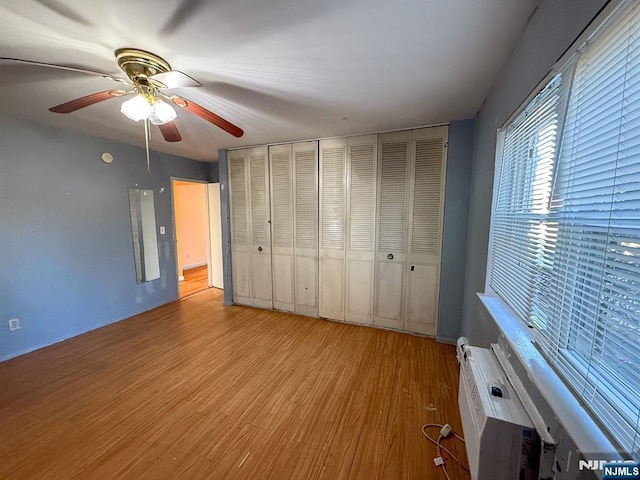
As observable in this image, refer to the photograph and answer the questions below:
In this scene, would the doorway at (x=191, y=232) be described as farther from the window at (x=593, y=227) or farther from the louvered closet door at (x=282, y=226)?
the window at (x=593, y=227)

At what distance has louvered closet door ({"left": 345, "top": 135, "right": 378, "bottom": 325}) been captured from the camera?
3.00 metres

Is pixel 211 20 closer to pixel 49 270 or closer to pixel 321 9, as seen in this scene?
pixel 321 9

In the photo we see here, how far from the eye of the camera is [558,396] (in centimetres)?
81

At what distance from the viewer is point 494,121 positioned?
181 centimetres

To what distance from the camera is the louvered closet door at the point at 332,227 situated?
314cm

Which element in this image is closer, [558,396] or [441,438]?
[558,396]

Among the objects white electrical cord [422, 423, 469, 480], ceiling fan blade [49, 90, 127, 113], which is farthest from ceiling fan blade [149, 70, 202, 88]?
white electrical cord [422, 423, 469, 480]

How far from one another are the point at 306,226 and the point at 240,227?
113 centimetres

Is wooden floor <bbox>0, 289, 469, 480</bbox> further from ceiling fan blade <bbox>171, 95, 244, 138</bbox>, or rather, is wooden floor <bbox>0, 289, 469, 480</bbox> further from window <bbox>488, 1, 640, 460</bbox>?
ceiling fan blade <bbox>171, 95, 244, 138</bbox>

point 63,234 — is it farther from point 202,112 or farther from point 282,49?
point 282,49

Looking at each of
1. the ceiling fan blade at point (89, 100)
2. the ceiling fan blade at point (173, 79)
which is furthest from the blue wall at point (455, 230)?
the ceiling fan blade at point (89, 100)

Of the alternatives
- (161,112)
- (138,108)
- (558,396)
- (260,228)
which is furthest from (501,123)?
(260,228)

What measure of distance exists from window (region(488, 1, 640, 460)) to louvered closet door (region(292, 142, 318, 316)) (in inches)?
93.4

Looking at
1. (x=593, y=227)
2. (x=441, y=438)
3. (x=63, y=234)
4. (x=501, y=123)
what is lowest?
(x=441, y=438)
